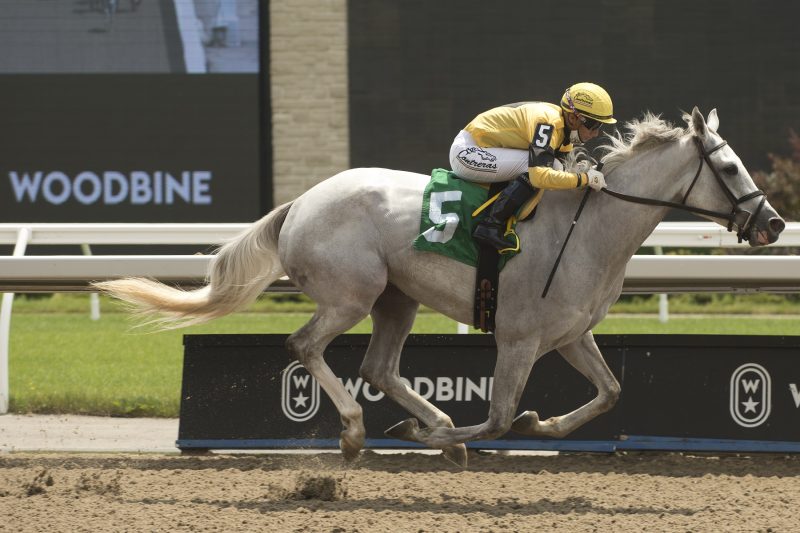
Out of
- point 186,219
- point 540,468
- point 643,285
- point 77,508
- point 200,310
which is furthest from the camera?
point 186,219

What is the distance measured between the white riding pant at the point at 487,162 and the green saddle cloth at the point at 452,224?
0.29 feet

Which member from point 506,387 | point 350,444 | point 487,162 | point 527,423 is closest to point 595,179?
point 487,162

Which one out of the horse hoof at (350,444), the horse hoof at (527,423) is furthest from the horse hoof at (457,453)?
the horse hoof at (350,444)

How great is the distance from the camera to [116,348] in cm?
1073

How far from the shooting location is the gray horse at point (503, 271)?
5.73 metres

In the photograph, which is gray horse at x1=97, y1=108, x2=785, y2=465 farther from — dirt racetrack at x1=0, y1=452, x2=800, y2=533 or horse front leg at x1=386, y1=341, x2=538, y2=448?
dirt racetrack at x1=0, y1=452, x2=800, y2=533

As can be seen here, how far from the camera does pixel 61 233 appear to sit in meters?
8.29

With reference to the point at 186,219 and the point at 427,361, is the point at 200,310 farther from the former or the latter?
the point at 186,219

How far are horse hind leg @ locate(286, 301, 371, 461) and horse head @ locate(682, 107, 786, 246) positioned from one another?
5.43ft

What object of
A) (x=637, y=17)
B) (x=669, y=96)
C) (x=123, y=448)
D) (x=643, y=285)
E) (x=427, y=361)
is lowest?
(x=123, y=448)

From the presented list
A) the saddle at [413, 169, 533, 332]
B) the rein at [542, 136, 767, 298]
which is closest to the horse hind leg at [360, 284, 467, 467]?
the saddle at [413, 169, 533, 332]

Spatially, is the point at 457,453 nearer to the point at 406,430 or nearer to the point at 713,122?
the point at 406,430

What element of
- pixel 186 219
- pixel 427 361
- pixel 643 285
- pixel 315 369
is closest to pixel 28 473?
pixel 315 369

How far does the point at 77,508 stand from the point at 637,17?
10.4m
